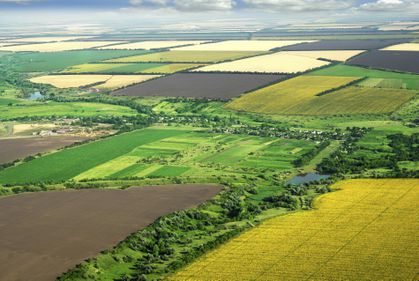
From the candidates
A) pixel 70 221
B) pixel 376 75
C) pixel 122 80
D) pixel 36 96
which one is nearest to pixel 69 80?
pixel 122 80

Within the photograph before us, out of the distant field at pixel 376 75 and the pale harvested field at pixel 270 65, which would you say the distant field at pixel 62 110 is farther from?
the distant field at pixel 376 75

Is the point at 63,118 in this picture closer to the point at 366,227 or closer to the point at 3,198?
the point at 3,198

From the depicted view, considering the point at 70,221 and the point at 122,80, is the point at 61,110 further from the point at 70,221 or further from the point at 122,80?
the point at 70,221

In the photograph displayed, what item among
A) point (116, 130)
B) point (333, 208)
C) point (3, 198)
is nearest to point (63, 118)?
point (116, 130)

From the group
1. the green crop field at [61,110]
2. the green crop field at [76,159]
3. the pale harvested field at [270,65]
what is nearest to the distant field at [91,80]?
the pale harvested field at [270,65]

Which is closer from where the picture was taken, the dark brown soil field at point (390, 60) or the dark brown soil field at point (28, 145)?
the dark brown soil field at point (28, 145)

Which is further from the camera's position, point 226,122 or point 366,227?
point 226,122
